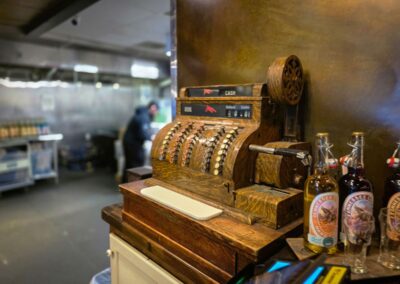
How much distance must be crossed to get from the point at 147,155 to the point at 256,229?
4563 mm

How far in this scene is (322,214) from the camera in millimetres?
881

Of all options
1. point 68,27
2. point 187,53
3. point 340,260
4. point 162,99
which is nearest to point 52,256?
point 187,53

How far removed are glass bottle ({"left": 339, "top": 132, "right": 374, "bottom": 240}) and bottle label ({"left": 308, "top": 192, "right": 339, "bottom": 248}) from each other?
5 centimetres

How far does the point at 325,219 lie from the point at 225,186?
40 centimetres

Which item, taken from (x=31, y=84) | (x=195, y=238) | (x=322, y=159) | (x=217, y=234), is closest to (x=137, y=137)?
(x=31, y=84)

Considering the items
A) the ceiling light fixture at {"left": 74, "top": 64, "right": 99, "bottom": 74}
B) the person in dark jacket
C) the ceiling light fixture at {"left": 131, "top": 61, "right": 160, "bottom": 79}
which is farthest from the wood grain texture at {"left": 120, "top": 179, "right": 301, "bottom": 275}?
the ceiling light fixture at {"left": 131, "top": 61, "right": 160, "bottom": 79}

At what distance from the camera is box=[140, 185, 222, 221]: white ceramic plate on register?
1.08 m

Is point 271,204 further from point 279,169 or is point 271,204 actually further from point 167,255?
point 167,255

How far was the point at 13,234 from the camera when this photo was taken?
3.20 metres

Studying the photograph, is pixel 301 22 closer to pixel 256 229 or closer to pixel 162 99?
pixel 256 229

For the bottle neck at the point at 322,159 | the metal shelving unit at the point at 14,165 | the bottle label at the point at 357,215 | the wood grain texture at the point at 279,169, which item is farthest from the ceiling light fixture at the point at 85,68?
the bottle label at the point at 357,215

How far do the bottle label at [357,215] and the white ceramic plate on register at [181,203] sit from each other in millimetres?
442

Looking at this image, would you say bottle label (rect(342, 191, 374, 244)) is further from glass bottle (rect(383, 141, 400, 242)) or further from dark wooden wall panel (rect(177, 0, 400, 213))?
dark wooden wall panel (rect(177, 0, 400, 213))

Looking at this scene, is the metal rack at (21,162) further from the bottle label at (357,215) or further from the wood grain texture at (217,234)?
the bottle label at (357,215)
